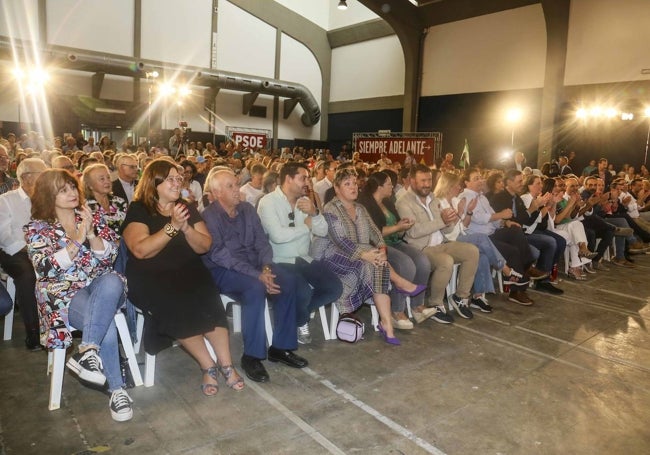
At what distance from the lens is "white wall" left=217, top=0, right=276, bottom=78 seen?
54.1 feet

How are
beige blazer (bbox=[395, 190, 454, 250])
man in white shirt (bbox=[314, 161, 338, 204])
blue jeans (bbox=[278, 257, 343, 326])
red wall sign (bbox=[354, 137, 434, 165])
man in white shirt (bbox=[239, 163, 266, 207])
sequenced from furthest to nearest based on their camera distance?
red wall sign (bbox=[354, 137, 434, 165]), man in white shirt (bbox=[314, 161, 338, 204]), man in white shirt (bbox=[239, 163, 266, 207]), beige blazer (bbox=[395, 190, 454, 250]), blue jeans (bbox=[278, 257, 343, 326])

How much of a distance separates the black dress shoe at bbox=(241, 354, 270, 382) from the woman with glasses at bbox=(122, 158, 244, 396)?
105mm

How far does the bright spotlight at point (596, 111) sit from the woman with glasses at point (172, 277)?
1189 cm

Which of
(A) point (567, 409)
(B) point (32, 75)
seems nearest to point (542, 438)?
(A) point (567, 409)

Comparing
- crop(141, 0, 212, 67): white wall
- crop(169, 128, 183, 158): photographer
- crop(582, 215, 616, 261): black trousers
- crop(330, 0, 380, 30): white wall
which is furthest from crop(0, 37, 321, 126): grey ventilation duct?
crop(582, 215, 616, 261): black trousers

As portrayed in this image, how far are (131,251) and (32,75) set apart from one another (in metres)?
12.5

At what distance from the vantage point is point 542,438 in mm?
2396

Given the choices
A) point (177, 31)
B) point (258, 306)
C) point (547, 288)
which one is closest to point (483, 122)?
point (547, 288)

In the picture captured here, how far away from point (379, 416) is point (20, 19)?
47.2ft

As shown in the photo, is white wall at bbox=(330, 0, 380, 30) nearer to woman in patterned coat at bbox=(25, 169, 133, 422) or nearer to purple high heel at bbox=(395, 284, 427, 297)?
purple high heel at bbox=(395, 284, 427, 297)

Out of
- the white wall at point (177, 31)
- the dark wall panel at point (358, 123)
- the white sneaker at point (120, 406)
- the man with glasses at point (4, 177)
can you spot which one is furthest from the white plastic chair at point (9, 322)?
the dark wall panel at point (358, 123)

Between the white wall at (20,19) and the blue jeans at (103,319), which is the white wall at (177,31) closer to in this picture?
the white wall at (20,19)

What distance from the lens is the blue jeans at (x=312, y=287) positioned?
3.30 metres

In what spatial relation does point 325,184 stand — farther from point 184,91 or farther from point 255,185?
point 184,91
